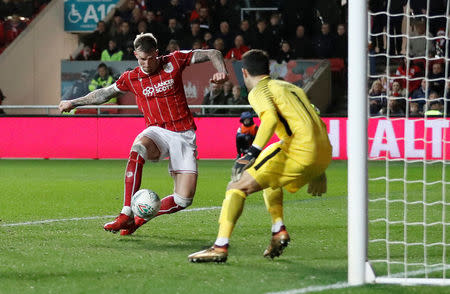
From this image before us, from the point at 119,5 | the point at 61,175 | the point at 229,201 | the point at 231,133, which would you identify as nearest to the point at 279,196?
the point at 229,201

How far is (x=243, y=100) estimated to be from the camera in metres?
18.2

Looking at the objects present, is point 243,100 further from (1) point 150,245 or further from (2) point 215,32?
(1) point 150,245

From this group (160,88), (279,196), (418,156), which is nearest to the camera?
(279,196)

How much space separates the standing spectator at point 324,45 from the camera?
1884cm

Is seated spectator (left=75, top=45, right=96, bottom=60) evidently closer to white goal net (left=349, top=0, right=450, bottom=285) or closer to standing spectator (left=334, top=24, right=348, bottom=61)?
standing spectator (left=334, top=24, right=348, bottom=61)

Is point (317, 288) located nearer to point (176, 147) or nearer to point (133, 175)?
point (133, 175)

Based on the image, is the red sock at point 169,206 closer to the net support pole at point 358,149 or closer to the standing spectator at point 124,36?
the net support pole at point 358,149

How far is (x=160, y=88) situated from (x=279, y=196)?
6.16 ft

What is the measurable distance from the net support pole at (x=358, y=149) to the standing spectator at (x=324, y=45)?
13.8 meters

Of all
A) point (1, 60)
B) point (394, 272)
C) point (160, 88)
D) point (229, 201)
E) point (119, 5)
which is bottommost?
point (394, 272)

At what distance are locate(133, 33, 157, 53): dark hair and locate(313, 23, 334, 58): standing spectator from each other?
462 inches

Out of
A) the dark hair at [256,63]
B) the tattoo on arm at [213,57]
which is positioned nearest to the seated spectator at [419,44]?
the tattoo on arm at [213,57]

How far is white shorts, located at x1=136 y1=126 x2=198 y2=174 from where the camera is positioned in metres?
7.64

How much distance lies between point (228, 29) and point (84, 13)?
4850 millimetres
